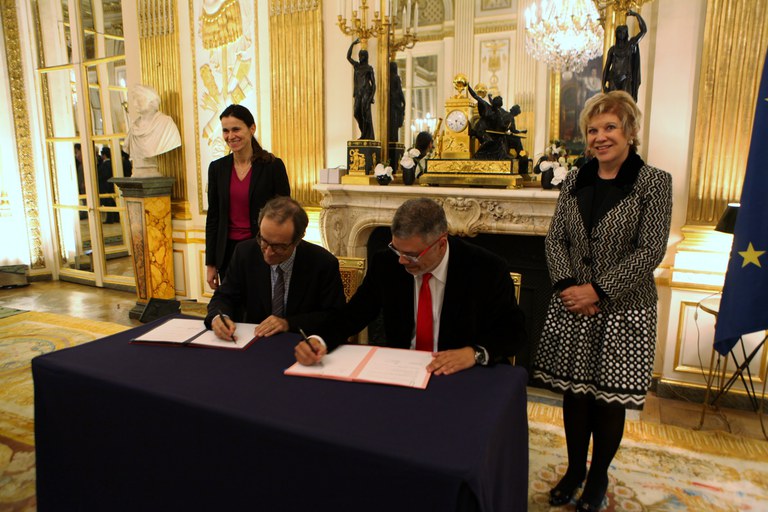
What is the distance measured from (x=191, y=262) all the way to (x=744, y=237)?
4.67 m

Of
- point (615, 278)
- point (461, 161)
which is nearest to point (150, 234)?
point (461, 161)

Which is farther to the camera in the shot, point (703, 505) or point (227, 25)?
point (227, 25)

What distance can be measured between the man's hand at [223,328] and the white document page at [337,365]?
14.0 inches

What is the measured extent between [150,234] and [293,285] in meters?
3.53

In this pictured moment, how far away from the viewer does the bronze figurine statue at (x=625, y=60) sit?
308 centimetres

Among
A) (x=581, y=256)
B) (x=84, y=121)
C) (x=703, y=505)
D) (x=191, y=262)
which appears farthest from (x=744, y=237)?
(x=84, y=121)

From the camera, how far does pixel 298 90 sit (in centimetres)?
438

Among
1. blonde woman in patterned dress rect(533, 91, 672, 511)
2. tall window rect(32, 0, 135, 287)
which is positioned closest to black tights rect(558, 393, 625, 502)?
blonde woman in patterned dress rect(533, 91, 672, 511)

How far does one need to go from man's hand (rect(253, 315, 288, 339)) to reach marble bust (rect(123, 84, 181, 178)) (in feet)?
12.1

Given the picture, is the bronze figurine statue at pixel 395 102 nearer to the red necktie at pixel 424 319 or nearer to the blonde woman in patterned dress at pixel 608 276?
the blonde woman in patterned dress at pixel 608 276

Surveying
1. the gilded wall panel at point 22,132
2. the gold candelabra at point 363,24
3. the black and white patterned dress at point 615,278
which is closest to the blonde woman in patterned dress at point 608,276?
the black and white patterned dress at point 615,278

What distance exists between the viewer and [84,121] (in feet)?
20.1

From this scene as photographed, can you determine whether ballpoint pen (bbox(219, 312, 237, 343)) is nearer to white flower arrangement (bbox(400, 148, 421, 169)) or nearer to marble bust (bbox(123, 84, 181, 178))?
white flower arrangement (bbox(400, 148, 421, 169))

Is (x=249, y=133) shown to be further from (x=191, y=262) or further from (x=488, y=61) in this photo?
(x=191, y=262)
